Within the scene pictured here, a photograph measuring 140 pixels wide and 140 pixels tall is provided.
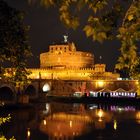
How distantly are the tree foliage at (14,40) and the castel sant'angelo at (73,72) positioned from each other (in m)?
55.9

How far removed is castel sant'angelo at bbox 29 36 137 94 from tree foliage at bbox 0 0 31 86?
55.9 m

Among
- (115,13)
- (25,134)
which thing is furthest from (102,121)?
(115,13)

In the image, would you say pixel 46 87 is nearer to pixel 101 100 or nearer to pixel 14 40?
pixel 101 100

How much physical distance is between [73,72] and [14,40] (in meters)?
68.7

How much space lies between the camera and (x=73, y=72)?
74938 millimetres

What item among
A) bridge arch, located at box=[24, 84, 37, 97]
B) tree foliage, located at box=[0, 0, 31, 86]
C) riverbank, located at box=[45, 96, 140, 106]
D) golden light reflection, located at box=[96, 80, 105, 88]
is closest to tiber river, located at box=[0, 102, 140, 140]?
tree foliage, located at box=[0, 0, 31, 86]

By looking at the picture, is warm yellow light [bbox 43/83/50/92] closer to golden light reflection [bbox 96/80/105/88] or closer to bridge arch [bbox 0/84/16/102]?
golden light reflection [bbox 96/80/105/88]

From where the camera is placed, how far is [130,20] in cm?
338

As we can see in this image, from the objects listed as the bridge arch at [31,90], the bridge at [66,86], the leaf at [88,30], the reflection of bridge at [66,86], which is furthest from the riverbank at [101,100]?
the leaf at [88,30]

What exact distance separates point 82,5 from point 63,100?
55.5 m

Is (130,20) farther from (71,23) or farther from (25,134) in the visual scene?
(25,134)

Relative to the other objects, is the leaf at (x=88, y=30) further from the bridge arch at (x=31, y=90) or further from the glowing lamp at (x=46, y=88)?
the glowing lamp at (x=46, y=88)

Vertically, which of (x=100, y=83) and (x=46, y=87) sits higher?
(x=100, y=83)

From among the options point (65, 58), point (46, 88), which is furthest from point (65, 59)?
point (46, 88)
